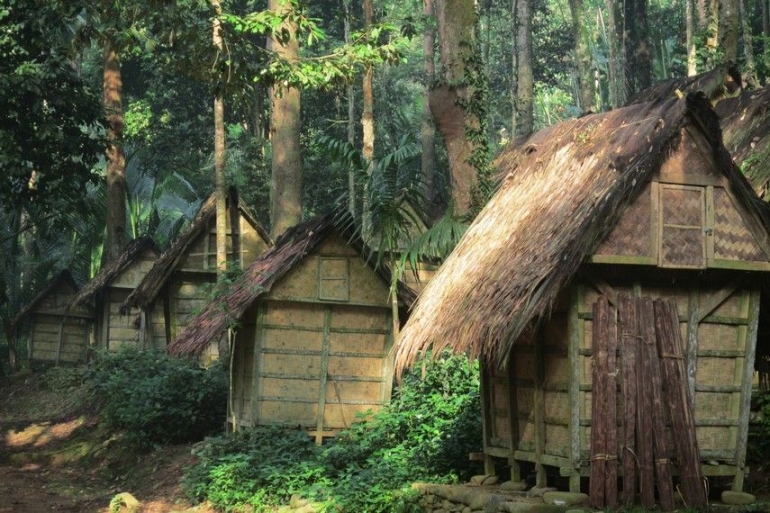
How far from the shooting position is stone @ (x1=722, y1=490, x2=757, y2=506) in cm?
957

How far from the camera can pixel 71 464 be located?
1973 centimetres

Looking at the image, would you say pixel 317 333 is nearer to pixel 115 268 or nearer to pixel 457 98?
pixel 457 98

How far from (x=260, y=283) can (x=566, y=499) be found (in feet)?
23.1

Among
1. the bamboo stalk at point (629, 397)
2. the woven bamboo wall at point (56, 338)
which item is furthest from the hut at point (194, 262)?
the bamboo stalk at point (629, 397)

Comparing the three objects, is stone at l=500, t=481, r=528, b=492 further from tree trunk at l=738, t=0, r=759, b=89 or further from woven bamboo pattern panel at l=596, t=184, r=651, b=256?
tree trunk at l=738, t=0, r=759, b=89

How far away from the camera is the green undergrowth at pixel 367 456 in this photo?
39.5 feet

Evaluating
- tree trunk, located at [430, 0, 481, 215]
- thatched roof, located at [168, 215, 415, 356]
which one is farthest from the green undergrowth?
tree trunk, located at [430, 0, 481, 215]

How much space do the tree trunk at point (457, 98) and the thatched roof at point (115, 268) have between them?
14122mm

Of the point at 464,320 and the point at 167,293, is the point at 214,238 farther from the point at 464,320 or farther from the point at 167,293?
the point at 464,320

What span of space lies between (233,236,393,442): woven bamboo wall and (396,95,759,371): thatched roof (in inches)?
175

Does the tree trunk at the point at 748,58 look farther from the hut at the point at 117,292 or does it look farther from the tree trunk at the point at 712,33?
the hut at the point at 117,292

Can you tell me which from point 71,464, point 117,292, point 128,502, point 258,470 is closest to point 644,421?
point 258,470

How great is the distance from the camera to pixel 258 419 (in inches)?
624

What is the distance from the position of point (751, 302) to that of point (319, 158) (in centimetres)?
2324
